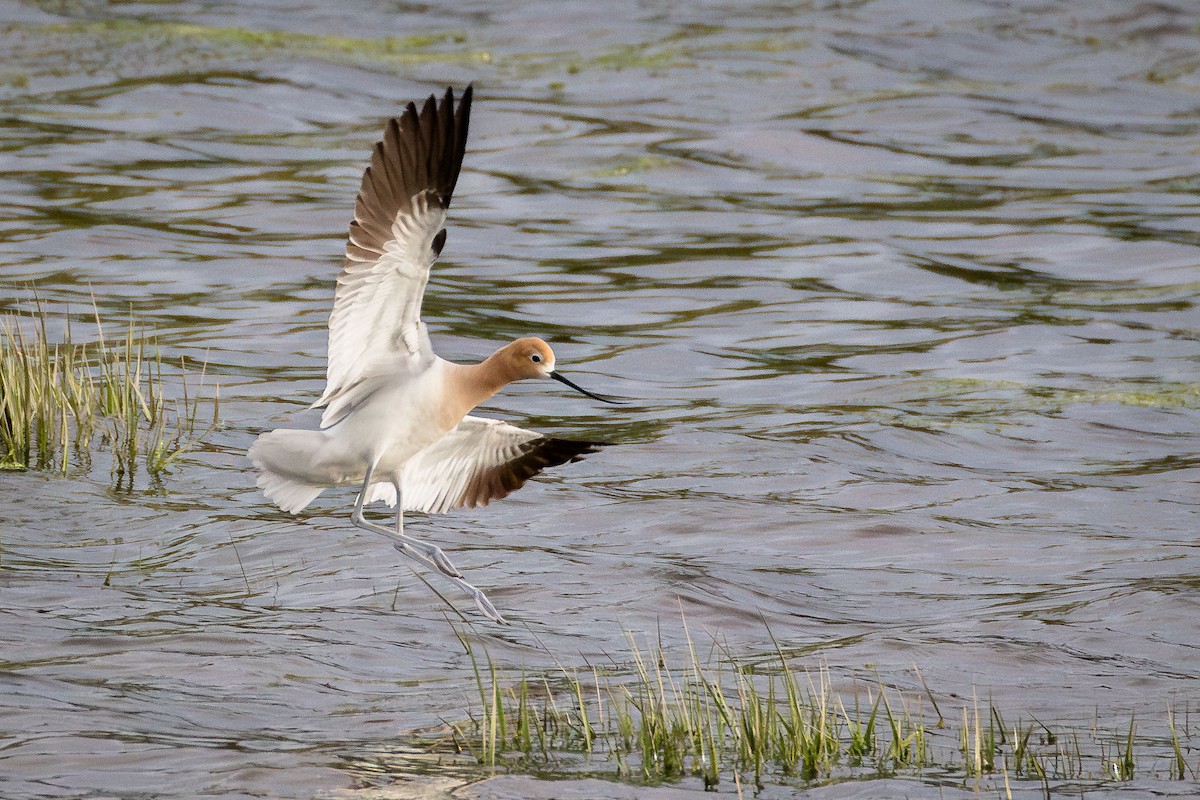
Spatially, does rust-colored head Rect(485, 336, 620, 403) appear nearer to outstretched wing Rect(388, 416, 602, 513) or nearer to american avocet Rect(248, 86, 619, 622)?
american avocet Rect(248, 86, 619, 622)

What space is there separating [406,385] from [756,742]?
2219mm

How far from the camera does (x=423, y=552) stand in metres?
7.37

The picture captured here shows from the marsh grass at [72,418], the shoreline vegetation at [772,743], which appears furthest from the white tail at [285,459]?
the marsh grass at [72,418]

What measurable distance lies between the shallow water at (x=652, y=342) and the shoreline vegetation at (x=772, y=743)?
17cm

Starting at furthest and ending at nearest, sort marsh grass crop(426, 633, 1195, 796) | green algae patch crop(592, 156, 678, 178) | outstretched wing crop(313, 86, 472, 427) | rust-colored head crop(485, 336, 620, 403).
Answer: green algae patch crop(592, 156, 678, 178) → rust-colored head crop(485, 336, 620, 403) → outstretched wing crop(313, 86, 472, 427) → marsh grass crop(426, 633, 1195, 796)

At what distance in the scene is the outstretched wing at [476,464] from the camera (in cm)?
739

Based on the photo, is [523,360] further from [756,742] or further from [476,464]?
[756,742]

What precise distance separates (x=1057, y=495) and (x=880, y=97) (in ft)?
39.2

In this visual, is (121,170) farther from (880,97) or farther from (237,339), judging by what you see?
(880,97)

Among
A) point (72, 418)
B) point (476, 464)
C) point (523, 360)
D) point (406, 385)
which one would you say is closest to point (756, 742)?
point (523, 360)

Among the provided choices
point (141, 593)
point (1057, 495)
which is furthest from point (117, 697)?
point (1057, 495)

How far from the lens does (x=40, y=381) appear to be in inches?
345

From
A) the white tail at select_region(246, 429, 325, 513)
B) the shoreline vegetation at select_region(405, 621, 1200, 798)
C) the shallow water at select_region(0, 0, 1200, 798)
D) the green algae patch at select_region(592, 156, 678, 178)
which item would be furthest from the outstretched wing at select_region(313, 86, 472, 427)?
the green algae patch at select_region(592, 156, 678, 178)

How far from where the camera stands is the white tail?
6.92m
